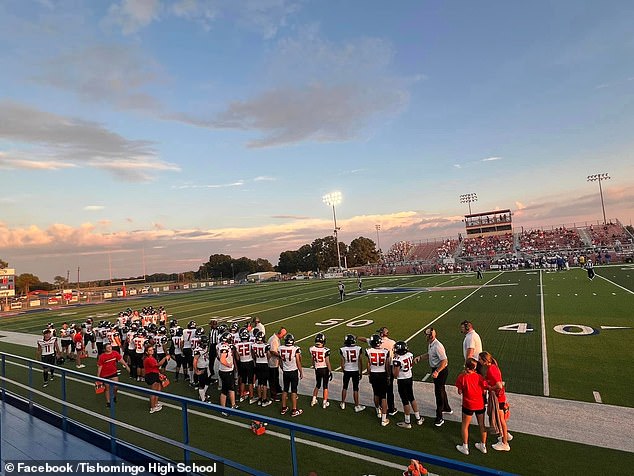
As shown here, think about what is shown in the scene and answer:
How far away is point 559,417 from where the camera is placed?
23.1ft

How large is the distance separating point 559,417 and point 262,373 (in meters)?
5.64

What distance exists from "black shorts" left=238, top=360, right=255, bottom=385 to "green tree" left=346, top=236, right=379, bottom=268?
93.9m

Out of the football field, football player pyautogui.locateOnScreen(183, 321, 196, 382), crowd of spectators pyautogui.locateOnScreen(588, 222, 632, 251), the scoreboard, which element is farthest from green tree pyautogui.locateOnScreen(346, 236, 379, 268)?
football player pyautogui.locateOnScreen(183, 321, 196, 382)

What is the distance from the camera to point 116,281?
13988cm

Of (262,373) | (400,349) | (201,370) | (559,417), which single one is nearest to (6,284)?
(201,370)

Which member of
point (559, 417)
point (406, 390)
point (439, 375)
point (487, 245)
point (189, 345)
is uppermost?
point (487, 245)

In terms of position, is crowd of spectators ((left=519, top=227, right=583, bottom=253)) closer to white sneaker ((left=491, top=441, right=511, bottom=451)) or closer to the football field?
the football field

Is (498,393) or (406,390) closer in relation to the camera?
(498,393)

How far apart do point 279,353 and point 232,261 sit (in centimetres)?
11726

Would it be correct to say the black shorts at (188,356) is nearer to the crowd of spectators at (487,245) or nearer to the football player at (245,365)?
the football player at (245,365)

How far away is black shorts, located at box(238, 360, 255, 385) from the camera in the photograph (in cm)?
888

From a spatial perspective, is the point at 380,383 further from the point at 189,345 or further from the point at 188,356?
the point at 188,356

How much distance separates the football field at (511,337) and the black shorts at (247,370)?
66cm

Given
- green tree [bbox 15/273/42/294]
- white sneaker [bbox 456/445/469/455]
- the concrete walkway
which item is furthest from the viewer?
green tree [bbox 15/273/42/294]
